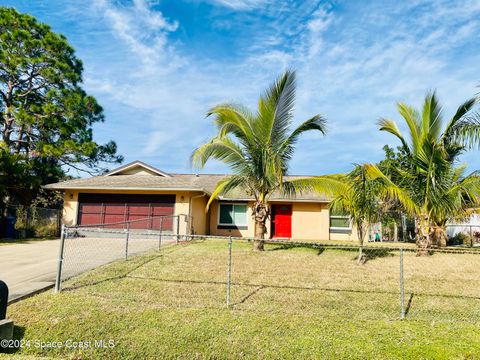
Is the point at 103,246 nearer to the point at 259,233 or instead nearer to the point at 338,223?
the point at 259,233

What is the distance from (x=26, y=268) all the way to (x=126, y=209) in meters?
9.11

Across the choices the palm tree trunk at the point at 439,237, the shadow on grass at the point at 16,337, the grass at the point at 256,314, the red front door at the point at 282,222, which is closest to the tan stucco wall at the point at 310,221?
the red front door at the point at 282,222

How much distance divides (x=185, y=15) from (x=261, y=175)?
21.3 feet

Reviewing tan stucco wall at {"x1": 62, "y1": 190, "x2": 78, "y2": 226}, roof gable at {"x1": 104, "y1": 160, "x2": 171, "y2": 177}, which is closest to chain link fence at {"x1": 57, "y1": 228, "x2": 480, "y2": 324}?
tan stucco wall at {"x1": 62, "y1": 190, "x2": 78, "y2": 226}

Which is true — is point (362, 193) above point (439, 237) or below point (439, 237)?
above

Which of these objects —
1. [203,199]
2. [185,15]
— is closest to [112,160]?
[203,199]

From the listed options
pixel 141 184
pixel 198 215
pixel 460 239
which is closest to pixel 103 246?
pixel 141 184

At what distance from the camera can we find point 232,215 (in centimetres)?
2050

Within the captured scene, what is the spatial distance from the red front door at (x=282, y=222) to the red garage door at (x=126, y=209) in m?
6.54

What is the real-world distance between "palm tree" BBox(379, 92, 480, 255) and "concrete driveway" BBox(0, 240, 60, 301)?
11054 millimetres

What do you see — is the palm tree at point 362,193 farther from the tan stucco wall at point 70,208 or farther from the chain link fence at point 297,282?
the tan stucco wall at point 70,208

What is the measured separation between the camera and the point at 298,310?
6191 millimetres

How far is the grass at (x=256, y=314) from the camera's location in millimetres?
4973

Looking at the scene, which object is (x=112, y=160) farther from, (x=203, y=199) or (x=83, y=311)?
(x=83, y=311)
